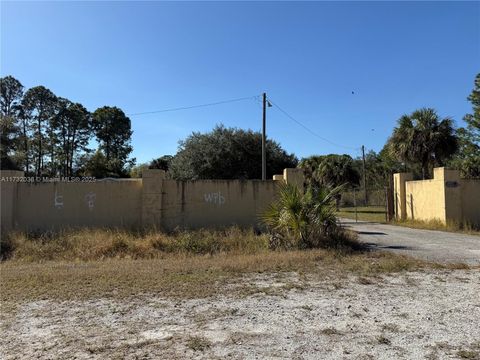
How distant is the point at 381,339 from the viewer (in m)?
4.82

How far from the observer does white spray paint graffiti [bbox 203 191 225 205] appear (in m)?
15.3

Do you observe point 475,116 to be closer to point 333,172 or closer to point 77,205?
point 333,172

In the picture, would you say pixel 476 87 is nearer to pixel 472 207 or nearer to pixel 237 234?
pixel 472 207

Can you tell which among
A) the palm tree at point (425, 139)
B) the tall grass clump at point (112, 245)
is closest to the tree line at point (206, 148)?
the palm tree at point (425, 139)

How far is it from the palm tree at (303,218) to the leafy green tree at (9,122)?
80.8ft

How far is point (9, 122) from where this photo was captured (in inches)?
1437

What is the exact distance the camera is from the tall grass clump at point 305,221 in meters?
12.2

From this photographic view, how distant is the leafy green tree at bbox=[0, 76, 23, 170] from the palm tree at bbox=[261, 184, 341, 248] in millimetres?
24621

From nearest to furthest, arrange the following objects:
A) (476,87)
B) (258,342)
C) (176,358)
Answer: (176,358)
(258,342)
(476,87)

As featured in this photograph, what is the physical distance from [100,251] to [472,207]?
16.2 metres

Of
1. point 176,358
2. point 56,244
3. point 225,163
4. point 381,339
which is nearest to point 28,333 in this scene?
point 176,358

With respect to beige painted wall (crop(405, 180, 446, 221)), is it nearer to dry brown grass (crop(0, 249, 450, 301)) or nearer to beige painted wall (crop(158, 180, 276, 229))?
beige painted wall (crop(158, 180, 276, 229))

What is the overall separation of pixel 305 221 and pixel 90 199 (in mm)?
7350

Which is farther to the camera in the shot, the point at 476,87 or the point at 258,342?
the point at 476,87
